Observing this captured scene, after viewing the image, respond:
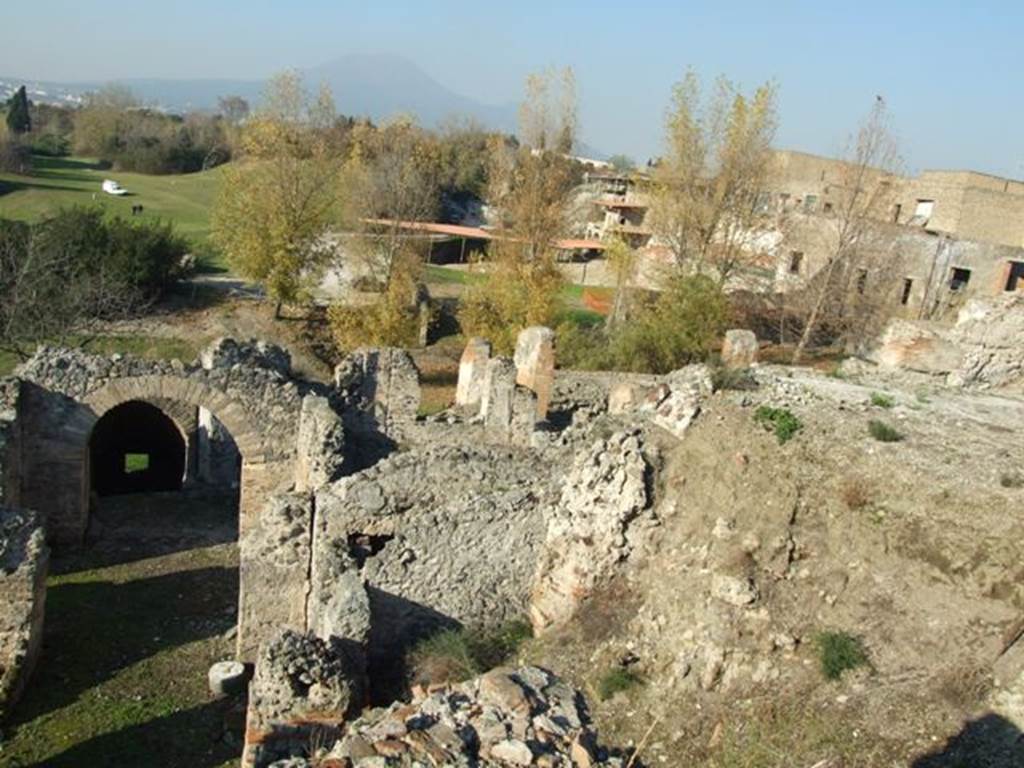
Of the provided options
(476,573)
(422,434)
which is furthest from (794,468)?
(422,434)

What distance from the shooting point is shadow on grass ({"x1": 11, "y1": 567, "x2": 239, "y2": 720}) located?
9.28 m

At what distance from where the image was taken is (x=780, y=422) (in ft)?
29.5

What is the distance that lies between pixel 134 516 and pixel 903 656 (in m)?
10.7

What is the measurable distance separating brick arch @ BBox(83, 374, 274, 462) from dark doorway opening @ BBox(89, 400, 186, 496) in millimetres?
3981

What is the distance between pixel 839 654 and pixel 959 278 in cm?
2348

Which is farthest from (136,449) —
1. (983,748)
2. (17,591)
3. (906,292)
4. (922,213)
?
(922,213)

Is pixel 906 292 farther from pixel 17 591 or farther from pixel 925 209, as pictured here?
pixel 17 591

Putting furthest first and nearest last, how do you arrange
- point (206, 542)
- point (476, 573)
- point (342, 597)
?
point (206, 542) → point (476, 573) → point (342, 597)

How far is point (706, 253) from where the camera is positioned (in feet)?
83.6

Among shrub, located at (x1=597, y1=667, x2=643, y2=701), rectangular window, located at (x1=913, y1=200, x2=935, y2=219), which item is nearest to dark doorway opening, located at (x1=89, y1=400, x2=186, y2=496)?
shrub, located at (x1=597, y1=667, x2=643, y2=701)

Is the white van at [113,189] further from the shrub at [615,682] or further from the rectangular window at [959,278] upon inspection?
the shrub at [615,682]

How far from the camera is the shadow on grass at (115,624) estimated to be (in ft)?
30.5

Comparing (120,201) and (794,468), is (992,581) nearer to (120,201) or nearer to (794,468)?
(794,468)

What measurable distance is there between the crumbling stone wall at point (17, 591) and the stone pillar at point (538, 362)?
9.58 m
